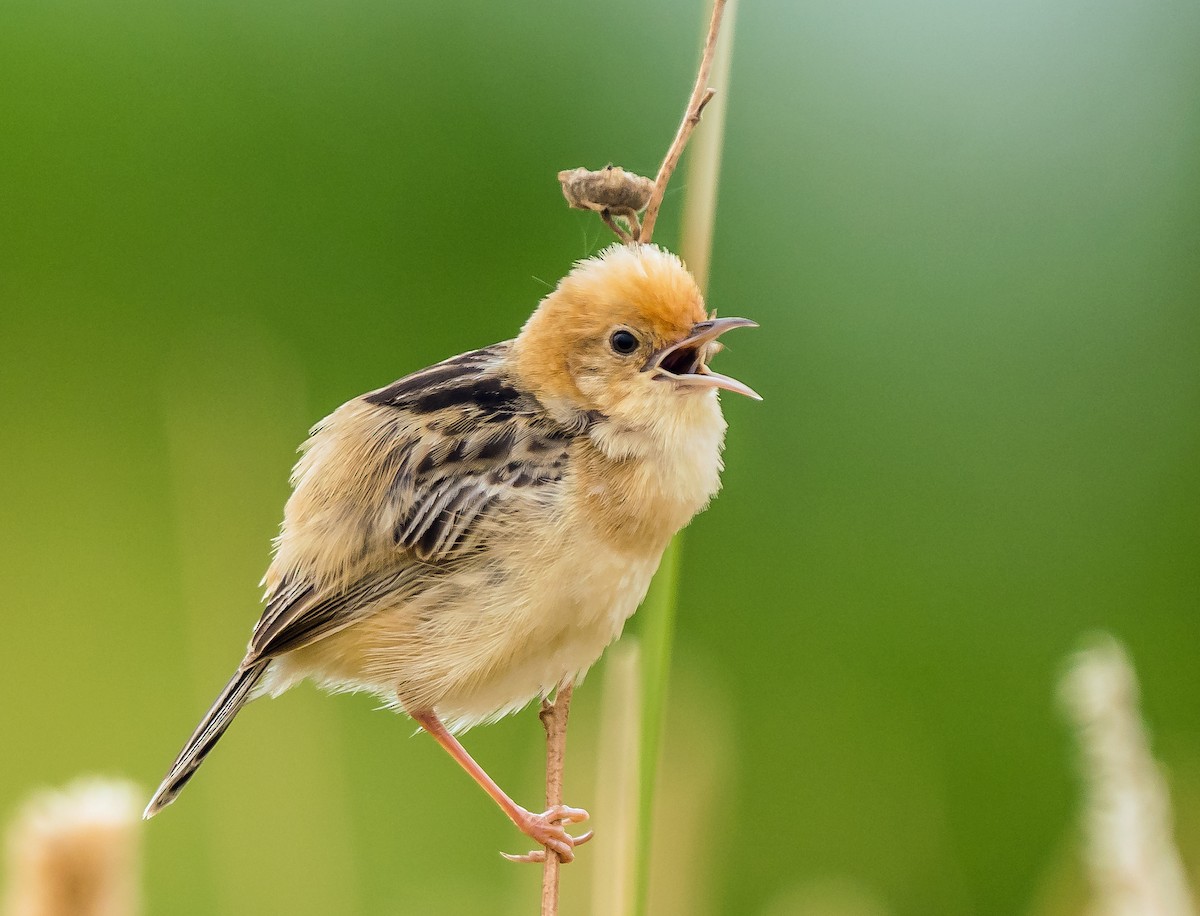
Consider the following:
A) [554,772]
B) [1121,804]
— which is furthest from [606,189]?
[1121,804]

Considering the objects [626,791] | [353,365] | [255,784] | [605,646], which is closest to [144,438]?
[353,365]

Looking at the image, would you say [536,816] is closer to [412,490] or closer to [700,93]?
[412,490]

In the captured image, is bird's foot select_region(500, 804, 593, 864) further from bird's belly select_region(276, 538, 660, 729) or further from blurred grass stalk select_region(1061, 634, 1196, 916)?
blurred grass stalk select_region(1061, 634, 1196, 916)

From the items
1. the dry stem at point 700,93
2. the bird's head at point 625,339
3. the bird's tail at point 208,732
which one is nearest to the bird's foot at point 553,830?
the bird's tail at point 208,732

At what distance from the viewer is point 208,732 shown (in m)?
1.87

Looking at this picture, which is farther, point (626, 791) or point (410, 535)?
point (410, 535)

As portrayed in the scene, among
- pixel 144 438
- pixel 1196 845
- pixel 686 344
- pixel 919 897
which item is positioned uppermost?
pixel 686 344

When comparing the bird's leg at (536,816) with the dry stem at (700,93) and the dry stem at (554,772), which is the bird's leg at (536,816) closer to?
the dry stem at (554,772)

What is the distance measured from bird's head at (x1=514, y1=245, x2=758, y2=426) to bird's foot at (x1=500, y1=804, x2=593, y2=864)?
0.58 m

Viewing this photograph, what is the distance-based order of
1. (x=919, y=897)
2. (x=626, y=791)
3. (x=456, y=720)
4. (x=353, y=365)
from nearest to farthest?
1. (x=626, y=791)
2. (x=456, y=720)
3. (x=919, y=897)
4. (x=353, y=365)

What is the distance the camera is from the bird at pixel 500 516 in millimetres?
1859

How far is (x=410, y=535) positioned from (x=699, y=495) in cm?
45

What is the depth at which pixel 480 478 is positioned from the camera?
1.93 m

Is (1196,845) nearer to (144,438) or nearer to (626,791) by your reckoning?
(626,791)
